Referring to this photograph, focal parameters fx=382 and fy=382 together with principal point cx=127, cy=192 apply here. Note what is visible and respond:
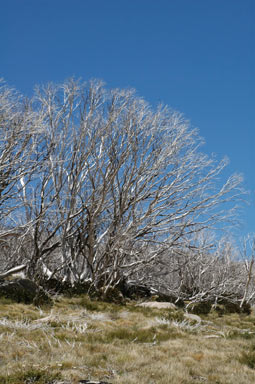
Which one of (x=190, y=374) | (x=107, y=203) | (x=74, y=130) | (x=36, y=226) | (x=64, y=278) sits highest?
(x=74, y=130)

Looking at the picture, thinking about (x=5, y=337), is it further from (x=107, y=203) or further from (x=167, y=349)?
(x=107, y=203)

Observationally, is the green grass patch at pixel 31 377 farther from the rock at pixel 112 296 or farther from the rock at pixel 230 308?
the rock at pixel 230 308

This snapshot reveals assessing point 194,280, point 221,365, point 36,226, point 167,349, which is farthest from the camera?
point 194,280

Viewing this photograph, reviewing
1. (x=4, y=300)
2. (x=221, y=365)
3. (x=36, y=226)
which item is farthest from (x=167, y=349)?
(x=36, y=226)

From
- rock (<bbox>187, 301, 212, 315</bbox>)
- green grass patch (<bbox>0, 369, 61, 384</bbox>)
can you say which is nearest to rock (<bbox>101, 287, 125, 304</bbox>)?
rock (<bbox>187, 301, 212, 315</bbox>)

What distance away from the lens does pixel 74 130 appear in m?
16.3

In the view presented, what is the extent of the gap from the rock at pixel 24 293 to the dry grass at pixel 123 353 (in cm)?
342

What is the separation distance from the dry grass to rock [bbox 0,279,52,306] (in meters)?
3.42

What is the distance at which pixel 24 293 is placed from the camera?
39.3 feet

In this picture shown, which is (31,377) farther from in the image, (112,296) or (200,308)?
(200,308)

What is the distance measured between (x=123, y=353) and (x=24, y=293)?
7.07 meters

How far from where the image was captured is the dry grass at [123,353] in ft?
15.3

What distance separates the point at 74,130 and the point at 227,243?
1315 cm

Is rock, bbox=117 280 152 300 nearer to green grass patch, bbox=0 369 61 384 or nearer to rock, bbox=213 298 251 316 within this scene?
rock, bbox=213 298 251 316
